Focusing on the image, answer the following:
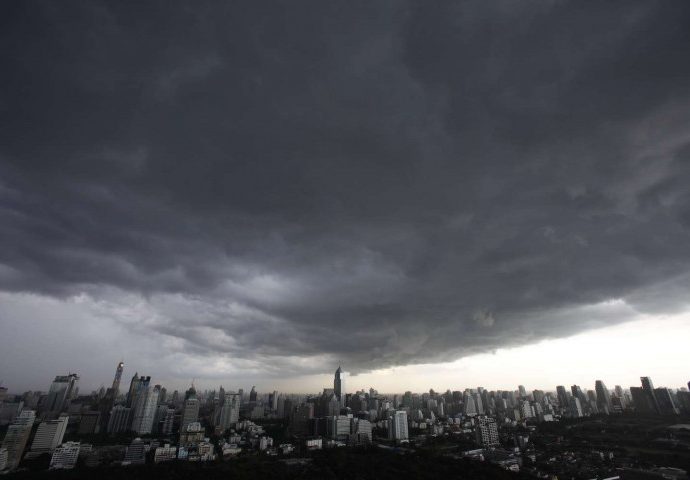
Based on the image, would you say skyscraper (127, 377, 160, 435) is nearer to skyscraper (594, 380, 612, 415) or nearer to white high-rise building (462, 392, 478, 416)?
white high-rise building (462, 392, 478, 416)

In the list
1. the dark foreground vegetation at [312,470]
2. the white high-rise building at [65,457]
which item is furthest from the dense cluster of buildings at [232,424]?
the dark foreground vegetation at [312,470]

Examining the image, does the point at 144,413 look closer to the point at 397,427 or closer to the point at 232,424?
the point at 232,424

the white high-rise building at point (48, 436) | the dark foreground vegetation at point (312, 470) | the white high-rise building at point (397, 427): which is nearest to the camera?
the dark foreground vegetation at point (312, 470)

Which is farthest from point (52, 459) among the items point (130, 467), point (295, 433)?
point (295, 433)

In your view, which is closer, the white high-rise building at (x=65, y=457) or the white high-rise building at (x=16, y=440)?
the white high-rise building at (x=65, y=457)

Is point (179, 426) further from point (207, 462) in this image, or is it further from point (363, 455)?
point (363, 455)

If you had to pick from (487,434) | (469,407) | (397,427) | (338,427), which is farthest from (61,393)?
(469,407)

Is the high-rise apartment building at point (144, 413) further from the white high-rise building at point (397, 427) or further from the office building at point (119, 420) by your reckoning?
the white high-rise building at point (397, 427)
